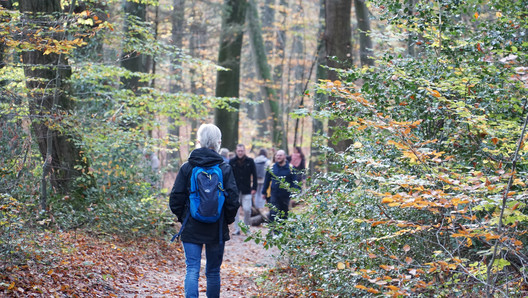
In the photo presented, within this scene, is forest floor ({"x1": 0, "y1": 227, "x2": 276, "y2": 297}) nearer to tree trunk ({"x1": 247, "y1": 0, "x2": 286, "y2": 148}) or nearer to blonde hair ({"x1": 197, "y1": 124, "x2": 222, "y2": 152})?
blonde hair ({"x1": 197, "y1": 124, "x2": 222, "y2": 152})

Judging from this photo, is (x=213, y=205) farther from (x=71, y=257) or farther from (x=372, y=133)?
(x=71, y=257)

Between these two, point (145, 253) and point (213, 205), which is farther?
point (145, 253)

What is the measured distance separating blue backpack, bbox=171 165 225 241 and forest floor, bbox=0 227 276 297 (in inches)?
80.2

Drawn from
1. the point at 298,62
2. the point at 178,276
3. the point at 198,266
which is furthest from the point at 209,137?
the point at 298,62

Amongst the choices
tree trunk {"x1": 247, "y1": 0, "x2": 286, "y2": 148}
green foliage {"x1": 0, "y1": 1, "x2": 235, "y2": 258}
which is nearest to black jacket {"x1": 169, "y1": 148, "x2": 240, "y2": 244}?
green foliage {"x1": 0, "y1": 1, "x2": 235, "y2": 258}

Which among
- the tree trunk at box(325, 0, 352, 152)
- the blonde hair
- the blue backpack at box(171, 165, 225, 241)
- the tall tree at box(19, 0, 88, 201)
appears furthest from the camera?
the tree trunk at box(325, 0, 352, 152)

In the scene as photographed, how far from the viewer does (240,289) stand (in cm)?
789

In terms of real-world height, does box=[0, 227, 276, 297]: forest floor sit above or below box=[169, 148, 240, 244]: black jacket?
below

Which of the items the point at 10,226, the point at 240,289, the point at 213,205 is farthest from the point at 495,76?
the point at 10,226

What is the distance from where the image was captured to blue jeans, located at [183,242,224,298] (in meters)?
5.30

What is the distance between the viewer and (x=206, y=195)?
521cm

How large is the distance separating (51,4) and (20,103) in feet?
10.1

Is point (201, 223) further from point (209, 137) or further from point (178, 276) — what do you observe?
point (178, 276)

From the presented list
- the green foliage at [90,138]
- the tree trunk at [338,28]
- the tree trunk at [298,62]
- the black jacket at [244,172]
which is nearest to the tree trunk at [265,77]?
the tree trunk at [298,62]
